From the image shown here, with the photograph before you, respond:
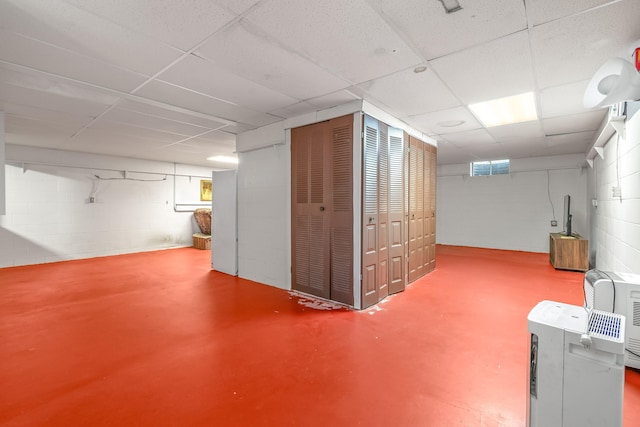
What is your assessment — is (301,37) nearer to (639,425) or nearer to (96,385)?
(96,385)

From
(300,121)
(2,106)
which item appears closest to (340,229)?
(300,121)

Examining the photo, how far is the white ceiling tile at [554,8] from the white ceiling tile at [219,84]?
91.9 inches

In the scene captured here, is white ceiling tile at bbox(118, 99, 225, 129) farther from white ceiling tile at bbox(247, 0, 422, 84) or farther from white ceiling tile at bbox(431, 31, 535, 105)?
white ceiling tile at bbox(431, 31, 535, 105)

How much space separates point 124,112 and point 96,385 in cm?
335

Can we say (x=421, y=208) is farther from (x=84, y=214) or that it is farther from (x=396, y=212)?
(x=84, y=214)

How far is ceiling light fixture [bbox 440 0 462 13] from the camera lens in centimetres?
175

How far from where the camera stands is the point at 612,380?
125 centimetres

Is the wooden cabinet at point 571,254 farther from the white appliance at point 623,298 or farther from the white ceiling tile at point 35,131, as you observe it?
the white ceiling tile at point 35,131

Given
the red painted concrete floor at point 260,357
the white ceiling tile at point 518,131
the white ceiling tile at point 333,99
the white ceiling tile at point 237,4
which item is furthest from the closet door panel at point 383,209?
the white ceiling tile at point 237,4

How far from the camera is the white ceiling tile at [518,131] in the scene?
4.59 meters

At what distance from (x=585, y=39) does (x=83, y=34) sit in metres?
3.72

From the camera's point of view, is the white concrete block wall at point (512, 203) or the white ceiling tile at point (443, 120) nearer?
the white ceiling tile at point (443, 120)

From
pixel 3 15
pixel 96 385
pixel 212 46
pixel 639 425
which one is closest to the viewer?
pixel 639 425

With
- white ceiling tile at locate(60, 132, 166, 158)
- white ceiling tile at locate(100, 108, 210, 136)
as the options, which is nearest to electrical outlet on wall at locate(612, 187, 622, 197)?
white ceiling tile at locate(100, 108, 210, 136)
